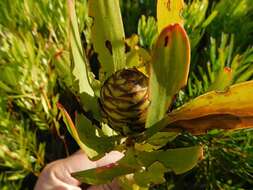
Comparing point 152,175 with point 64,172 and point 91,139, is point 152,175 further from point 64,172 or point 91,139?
point 64,172

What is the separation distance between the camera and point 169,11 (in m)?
0.43

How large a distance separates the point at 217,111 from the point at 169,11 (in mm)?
100

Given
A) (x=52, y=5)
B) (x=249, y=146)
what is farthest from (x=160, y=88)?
(x=52, y=5)

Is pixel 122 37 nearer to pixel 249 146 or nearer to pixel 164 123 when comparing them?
pixel 164 123

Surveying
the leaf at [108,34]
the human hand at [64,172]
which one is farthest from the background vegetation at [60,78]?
the leaf at [108,34]

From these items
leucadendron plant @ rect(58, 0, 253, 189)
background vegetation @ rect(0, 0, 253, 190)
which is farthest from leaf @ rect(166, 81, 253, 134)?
background vegetation @ rect(0, 0, 253, 190)

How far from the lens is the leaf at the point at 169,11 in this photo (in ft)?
1.39

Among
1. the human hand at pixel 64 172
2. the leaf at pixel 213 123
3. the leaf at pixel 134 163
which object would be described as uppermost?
the leaf at pixel 213 123

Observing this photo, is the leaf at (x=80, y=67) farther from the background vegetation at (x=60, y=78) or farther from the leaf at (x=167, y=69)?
the background vegetation at (x=60, y=78)

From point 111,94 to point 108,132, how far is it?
0.10 metres

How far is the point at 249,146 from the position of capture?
0.66 m

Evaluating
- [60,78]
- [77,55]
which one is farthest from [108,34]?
[60,78]

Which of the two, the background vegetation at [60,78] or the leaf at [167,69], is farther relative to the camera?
the background vegetation at [60,78]

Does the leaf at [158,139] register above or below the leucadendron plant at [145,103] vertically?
below
